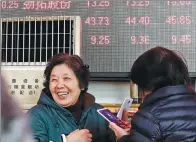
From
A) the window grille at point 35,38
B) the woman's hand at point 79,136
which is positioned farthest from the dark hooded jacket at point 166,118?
the window grille at point 35,38

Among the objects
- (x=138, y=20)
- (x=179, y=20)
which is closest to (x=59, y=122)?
(x=138, y=20)

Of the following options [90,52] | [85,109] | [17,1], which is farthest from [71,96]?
[17,1]

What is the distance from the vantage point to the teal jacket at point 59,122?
5.16 feet

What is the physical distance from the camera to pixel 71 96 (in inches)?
66.0

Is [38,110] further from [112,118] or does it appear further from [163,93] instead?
[163,93]

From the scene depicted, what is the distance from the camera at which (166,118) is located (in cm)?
128

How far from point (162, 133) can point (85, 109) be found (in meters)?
0.49

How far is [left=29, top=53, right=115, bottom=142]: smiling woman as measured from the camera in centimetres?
159

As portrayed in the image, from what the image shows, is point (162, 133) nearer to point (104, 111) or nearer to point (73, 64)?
point (104, 111)

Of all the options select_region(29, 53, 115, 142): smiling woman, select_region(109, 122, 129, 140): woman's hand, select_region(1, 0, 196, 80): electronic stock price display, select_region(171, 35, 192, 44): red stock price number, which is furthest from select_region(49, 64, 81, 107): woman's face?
select_region(171, 35, 192, 44): red stock price number

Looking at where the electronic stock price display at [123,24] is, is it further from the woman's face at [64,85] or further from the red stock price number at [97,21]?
the woman's face at [64,85]

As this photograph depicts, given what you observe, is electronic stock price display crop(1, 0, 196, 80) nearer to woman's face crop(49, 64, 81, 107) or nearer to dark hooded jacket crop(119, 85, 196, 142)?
woman's face crop(49, 64, 81, 107)

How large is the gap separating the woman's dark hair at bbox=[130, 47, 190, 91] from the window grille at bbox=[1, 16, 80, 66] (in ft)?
2.56

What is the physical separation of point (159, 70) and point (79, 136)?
41 centimetres
